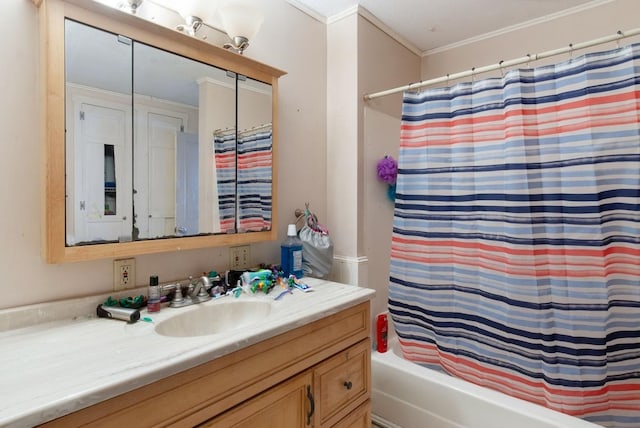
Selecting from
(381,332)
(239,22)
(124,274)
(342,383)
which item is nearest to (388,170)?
(381,332)

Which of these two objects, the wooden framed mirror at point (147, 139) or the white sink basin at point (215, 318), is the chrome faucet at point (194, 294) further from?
the wooden framed mirror at point (147, 139)

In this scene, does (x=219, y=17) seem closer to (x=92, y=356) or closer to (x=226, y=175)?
(x=226, y=175)

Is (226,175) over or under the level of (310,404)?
over

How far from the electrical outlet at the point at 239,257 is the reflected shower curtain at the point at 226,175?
13 cm

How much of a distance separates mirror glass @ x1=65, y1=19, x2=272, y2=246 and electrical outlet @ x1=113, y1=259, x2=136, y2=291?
0.12 m

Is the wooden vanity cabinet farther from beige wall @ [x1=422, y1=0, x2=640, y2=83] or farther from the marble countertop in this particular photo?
beige wall @ [x1=422, y1=0, x2=640, y2=83]

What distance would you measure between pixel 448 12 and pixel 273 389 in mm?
2162

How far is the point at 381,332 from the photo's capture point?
6.38 feet

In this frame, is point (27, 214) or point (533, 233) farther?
point (533, 233)

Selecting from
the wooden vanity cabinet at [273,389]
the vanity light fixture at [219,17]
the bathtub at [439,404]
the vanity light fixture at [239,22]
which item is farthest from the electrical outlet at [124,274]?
the bathtub at [439,404]

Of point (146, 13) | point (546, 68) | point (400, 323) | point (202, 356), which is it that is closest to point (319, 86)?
point (146, 13)

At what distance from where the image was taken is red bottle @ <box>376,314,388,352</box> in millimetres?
1912

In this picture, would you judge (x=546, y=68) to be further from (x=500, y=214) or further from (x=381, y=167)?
(x=381, y=167)

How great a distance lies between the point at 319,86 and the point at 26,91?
137 cm
